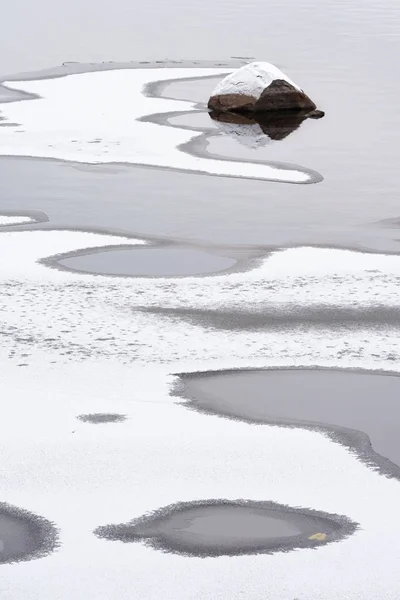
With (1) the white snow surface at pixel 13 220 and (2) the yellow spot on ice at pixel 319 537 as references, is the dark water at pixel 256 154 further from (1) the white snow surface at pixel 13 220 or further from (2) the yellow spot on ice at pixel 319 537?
(2) the yellow spot on ice at pixel 319 537

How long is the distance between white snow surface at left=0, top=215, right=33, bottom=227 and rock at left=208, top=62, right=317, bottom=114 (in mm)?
7465

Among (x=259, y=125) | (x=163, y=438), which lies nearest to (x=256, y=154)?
(x=259, y=125)

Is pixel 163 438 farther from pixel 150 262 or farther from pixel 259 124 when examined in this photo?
pixel 259 124

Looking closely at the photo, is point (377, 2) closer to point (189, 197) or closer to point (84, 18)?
point (84, 18)

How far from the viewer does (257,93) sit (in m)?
18.5

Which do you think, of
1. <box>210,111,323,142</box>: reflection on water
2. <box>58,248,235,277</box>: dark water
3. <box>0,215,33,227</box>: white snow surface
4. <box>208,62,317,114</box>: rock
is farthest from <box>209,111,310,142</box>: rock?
<box>58,248,235,277</box>: dark water

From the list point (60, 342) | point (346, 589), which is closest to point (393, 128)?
point (60, 342)

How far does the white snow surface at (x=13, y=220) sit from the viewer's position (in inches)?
446

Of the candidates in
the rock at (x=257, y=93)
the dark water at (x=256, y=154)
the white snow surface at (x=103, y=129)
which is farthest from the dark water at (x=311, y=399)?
the rock at (x=257, y=93)

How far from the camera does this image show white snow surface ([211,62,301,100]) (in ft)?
60.3

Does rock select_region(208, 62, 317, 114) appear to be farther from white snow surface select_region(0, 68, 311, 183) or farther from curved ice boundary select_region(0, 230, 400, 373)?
curved ice boundary select_region(0, 230, 400, 373)

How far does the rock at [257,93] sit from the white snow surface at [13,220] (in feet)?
24.5

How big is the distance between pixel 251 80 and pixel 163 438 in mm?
12809

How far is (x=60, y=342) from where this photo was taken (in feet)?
25.7
